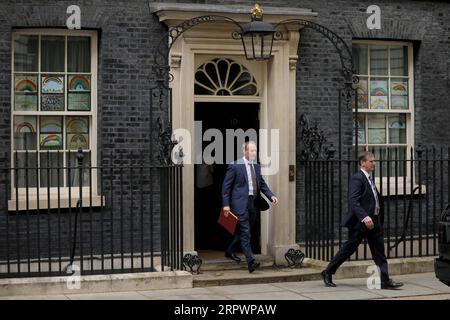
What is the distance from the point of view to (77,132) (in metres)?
12.5

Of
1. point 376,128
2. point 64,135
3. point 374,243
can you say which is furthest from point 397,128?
point 64,135

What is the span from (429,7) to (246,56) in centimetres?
382

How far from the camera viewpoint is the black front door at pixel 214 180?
44.2 feet

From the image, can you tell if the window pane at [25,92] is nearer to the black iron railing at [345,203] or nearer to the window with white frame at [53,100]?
the window with white frame at [53,100]

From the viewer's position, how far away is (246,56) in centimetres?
1205

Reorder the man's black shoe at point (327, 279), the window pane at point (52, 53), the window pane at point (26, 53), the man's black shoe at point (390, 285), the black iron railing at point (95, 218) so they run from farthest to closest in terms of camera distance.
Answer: the window pane at point (52, 53), the window pane at point (26, 53), the black iron railing at point (95, 218), the man's black shoe at point (327, 279), the man's black shoe at point (390, 285)

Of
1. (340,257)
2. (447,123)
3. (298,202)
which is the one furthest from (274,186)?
(447,123)

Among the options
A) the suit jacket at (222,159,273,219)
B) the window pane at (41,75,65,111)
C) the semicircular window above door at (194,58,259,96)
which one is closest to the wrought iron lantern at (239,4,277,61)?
the semicircular window above door at (194,58,259,96)

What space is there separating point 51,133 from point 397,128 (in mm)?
5603

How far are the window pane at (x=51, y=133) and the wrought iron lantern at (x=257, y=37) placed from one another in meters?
2.86

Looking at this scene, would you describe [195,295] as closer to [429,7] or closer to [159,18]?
[159,18]

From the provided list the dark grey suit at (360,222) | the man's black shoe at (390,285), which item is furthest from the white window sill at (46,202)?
the man's black shoe at (390,285)

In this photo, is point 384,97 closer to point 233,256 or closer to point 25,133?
point 233,256

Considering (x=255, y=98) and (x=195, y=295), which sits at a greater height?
(x=255, y=98)
